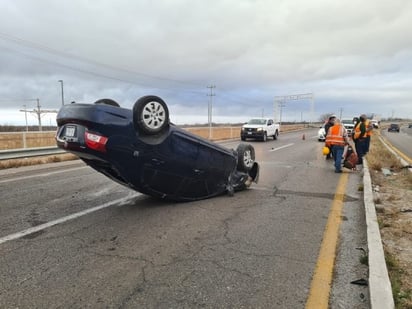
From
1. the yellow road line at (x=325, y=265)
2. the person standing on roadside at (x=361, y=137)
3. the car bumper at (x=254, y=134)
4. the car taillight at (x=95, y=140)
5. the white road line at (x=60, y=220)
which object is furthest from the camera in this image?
the car bumper at (x=254, y=134)

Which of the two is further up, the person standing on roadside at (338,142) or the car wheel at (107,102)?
the car wheel at (107,102)

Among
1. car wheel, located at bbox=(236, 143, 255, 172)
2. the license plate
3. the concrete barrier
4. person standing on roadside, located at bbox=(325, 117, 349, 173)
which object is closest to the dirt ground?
the concrete barrier

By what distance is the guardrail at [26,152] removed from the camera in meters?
11.8

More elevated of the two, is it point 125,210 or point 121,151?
point 121,151

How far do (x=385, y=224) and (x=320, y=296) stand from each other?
2.58 meters

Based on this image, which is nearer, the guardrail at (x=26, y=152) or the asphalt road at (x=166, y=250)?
the asphalt road at (x=166, y=250)

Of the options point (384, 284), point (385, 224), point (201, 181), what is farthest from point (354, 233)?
point (201, 181)

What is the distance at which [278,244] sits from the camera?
4395 millimetres

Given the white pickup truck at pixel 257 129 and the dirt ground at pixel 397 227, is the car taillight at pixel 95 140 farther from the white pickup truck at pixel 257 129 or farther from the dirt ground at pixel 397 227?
the white pickup truck at pixel 257 129

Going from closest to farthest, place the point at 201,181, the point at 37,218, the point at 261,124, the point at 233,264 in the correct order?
the point at 233,264
the point at 37,218
the point at 201,181
the point at 261,124

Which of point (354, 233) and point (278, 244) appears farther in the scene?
point (354, 233)

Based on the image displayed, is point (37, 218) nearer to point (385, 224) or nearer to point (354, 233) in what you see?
point (354, 233)

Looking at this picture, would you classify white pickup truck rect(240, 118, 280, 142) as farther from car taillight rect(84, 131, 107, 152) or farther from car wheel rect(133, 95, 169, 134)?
car taillight rect(84, 131, 107, 152)

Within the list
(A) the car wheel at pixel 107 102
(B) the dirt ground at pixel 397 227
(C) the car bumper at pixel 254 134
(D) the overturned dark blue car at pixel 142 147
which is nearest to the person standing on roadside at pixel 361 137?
(B) the dirt ground at pixel 397 227
